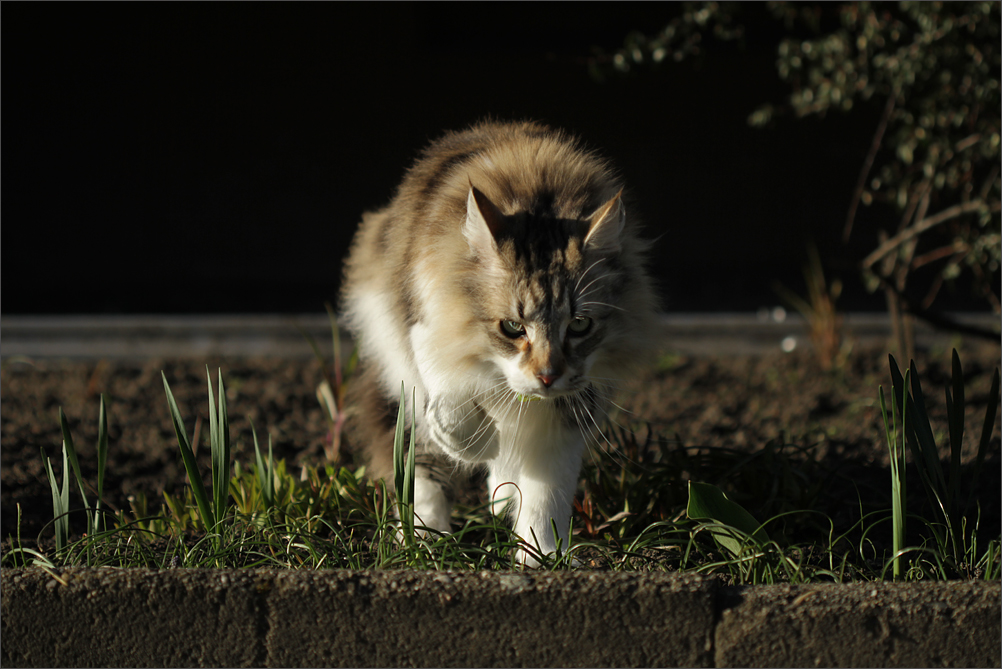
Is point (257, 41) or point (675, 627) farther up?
point (257, 41)

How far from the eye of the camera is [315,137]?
708cm

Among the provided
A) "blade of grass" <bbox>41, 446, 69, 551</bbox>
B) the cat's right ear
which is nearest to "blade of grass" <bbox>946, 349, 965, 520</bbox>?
the cat's right ear

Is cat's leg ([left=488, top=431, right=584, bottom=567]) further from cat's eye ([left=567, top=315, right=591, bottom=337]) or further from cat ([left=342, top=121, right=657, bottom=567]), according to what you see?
cat's eye ([left=567, top=315, right=591, bottom=337])

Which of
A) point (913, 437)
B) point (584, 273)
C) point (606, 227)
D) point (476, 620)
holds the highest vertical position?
point (606, 227)

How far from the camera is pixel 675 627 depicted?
1786 millimetres

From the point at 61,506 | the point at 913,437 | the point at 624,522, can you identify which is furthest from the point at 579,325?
the point at 61,506

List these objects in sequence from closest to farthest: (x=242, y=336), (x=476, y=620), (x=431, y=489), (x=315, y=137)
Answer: (x=476, y=620), (x=431, y=489), (x=242, y=336), (x=315, y=137)

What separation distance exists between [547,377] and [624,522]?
0.67m

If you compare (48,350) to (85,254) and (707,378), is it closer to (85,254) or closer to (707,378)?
(85,254)

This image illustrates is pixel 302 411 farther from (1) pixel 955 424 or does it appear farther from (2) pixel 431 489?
(1) pixel 955 424

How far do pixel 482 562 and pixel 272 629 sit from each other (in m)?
0.50

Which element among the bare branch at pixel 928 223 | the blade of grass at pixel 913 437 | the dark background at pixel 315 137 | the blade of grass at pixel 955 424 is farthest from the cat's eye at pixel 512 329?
the dark background at pixel 315 137

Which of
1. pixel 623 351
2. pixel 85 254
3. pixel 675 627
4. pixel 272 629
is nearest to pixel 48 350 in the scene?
pixel 85 254

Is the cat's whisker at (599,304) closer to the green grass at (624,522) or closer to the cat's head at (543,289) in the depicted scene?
the cat's head at (543,289)
